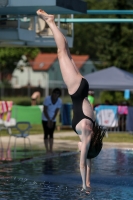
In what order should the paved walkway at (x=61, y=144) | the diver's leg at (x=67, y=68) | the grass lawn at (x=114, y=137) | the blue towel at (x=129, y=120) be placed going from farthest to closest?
the blue towel at (x=129, y=120)
the grass lawn at (x=114, y=137)
the paved walkway at (x=61, y=144)
the diver's leg at (x=67, y=68)

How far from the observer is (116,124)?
25.5 m

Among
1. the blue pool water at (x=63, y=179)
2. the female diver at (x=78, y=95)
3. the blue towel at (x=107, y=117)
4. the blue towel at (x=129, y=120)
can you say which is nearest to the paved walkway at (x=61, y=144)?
the blue pool water at (x=63, y=179)

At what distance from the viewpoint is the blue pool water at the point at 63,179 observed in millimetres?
10250

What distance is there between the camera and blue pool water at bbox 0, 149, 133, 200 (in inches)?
404

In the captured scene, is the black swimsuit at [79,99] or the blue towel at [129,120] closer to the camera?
the black swimsuit at [79,99]

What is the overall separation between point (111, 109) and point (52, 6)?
1268 centimetres

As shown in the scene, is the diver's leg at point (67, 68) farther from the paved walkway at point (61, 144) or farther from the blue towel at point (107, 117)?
the blue towel at point (107, 117)

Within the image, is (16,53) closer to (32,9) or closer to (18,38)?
(18,38)

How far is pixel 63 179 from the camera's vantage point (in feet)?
40.3

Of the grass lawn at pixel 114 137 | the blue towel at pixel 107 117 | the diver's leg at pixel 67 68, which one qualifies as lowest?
the grass lawn at pixel 114 137

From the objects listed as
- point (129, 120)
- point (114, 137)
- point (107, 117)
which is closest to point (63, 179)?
point (114, 137)

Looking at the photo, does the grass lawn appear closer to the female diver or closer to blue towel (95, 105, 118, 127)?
blue towel (95, 105, 118, 127)

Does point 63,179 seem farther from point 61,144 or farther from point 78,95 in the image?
point 61,144

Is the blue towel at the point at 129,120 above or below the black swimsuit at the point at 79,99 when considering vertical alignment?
below
